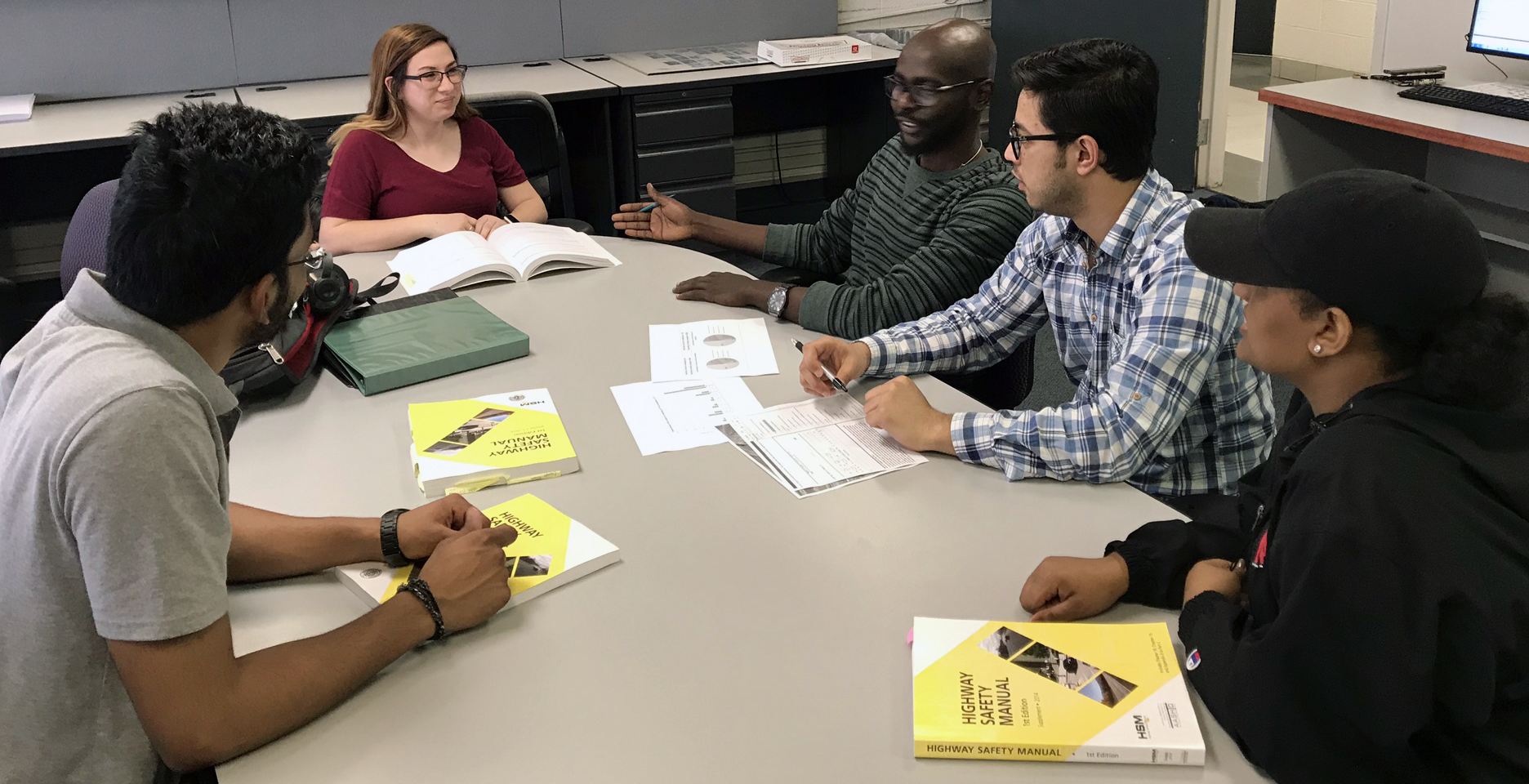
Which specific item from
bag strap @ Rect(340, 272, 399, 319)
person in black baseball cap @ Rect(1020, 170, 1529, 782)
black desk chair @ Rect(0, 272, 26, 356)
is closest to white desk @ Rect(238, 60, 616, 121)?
black desk chair @ Rect(0, 272, 26, 356)

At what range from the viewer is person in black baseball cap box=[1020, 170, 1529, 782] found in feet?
3.08

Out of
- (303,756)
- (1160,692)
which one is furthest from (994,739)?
(303,756)

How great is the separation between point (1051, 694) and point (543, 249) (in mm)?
1687

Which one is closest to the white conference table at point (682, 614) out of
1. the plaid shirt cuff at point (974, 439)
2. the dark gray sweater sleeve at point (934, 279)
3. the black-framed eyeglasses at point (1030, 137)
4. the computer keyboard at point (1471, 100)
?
the plaid shirt cuff at point (974, 439)

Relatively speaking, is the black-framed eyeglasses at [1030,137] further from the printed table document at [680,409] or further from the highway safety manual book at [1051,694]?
the highway safety manual book at [1051,694]

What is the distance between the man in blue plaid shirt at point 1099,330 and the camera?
Result: 1.52 m

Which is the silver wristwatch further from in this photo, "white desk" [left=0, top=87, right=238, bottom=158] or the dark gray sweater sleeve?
"white desk" [left=0, top=87, right=238, bottom=158]

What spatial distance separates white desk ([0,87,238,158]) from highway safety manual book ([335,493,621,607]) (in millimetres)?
2158

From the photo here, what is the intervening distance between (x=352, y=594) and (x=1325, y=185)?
1138 mm

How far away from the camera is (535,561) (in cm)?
136

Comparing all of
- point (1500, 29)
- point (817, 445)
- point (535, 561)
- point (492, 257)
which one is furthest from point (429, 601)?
point (1500, 29)

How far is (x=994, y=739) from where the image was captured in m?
1.04

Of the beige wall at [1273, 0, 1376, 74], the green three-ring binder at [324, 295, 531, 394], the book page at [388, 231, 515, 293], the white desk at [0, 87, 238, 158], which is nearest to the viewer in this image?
the green three-ring binder at [324, 295, 531, 394]

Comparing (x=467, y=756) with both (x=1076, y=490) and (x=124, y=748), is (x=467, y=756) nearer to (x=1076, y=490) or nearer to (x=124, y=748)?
(x=124, y=748)
